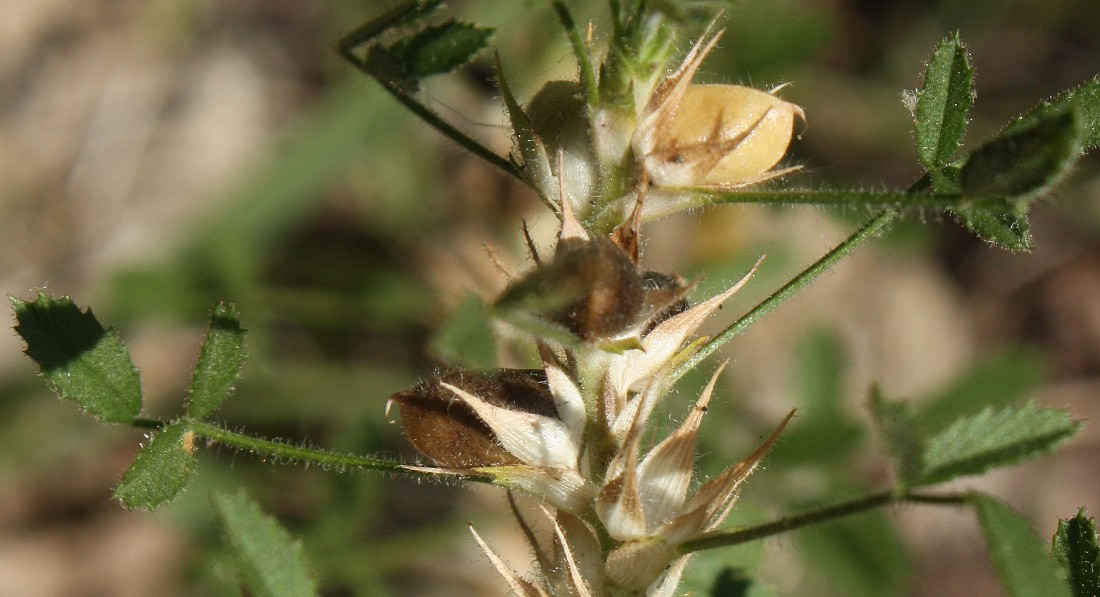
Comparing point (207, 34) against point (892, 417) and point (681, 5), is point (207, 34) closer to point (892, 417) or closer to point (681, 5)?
point (681, 5)

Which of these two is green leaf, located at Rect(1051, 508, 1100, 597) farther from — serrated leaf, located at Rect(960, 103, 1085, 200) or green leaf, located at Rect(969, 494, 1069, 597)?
serrated leaf, located at Rect(960, 103, 1085, 200)

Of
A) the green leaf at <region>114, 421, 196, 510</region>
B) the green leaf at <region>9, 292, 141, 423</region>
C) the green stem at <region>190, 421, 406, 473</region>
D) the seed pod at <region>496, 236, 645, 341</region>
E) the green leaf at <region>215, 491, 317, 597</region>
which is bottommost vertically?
the green leaf at <region>215, 491, 317, 597</region>

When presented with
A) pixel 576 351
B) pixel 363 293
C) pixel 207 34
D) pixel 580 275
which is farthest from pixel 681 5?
pixel 207 34

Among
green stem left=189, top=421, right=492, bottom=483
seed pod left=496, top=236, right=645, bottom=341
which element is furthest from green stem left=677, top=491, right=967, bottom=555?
green stem left=189, top=421, right=492, bottom=483

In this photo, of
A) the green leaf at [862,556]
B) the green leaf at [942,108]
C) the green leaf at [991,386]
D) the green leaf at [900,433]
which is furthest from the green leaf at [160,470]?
the green leaf at [991,386]

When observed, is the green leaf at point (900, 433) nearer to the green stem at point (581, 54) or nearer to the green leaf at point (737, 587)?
the green stem at point (581, 54)

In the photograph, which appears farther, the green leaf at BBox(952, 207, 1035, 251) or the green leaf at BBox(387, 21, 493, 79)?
the green leaf at BBox(387, 21, 493, 79)
